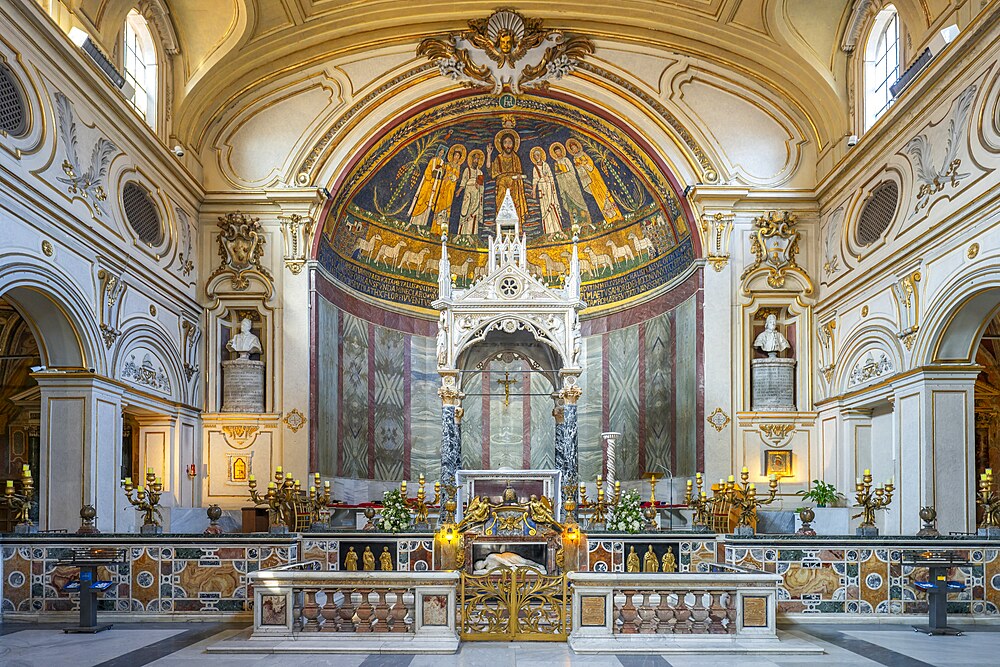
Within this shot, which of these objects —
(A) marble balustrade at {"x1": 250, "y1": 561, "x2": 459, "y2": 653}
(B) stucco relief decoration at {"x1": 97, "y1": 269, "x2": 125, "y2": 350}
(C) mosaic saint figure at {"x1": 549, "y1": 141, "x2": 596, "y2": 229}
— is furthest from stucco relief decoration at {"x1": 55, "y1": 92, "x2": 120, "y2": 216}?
(C) mosaic saint figure at {"x1": 549, "y1": 141, "x2": 596, "y2": 229}

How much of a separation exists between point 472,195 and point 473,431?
21.4ft

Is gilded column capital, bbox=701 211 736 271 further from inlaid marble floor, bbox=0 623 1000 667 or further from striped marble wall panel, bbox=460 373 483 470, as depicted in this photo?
inlaid marble floor, bbox=0 623 1000 667

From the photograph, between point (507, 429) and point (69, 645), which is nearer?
point (69, 645)

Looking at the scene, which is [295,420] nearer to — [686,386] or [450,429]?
[450,429]

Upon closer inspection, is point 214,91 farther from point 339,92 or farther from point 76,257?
point 76,257

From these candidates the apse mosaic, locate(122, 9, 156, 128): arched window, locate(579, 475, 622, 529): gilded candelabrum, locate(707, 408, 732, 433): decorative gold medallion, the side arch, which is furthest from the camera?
the apse mosaic

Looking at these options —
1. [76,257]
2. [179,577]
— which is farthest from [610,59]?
[179,577]

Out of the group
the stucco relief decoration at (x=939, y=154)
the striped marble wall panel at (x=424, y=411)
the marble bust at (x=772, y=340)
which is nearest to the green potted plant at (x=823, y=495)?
the marble bust at (x=772, y=340)

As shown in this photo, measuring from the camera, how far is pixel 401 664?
34.4ft

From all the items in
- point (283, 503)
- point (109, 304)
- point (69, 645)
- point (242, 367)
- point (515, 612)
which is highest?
point (109, 304)

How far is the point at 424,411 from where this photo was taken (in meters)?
27.5

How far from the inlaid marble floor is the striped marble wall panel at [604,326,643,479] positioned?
13.1 m

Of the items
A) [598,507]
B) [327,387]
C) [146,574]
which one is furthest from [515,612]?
[327,387]

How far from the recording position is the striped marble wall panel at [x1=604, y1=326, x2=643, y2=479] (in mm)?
26078
